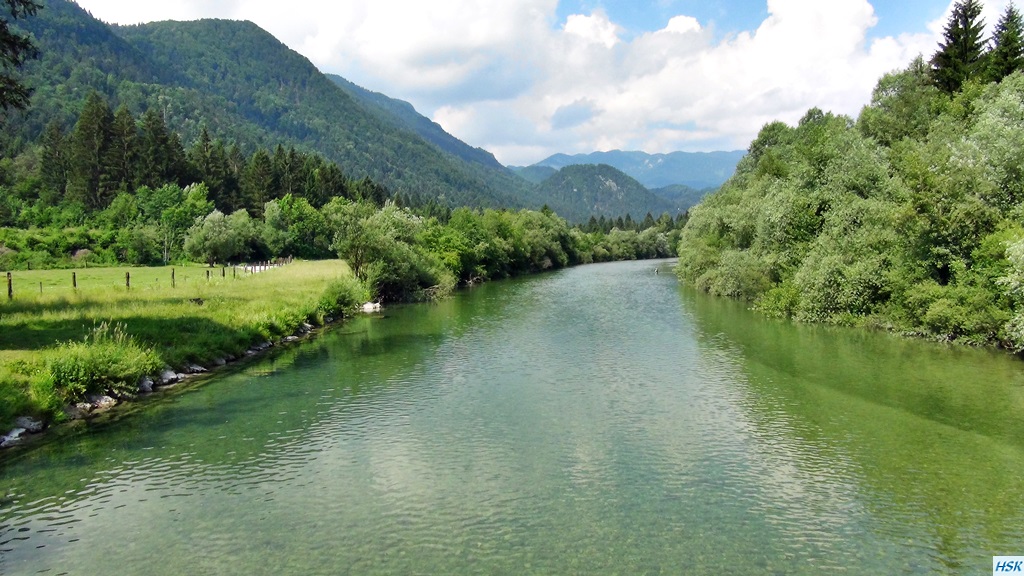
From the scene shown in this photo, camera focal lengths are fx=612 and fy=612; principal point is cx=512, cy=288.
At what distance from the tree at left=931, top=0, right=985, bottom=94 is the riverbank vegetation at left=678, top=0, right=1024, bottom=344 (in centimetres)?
10

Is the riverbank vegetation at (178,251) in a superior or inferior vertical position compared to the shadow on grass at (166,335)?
superior

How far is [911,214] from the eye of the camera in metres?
34.2

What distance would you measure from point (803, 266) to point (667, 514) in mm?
35315

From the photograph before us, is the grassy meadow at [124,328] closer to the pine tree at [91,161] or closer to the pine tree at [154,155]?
the pine tree at [91,161]

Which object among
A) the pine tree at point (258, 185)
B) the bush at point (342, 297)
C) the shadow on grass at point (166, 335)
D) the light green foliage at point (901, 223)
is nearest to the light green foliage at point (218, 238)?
the pine tree at point (258, 185)

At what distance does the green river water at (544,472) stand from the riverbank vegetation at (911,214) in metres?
4.30

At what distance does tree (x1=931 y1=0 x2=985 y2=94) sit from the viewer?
52.8 m

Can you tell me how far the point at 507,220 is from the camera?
109m

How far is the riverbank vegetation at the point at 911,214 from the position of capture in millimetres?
31672

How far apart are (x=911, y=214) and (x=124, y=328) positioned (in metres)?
40.4

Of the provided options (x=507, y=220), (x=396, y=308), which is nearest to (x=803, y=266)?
(x=396, y=308)

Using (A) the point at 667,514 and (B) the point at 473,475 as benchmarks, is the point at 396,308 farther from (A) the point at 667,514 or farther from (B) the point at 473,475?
(A) the point at 667,514

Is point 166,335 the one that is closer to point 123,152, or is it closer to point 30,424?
point 30,424

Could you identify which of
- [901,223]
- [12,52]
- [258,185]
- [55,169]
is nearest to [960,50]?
[901,223]
